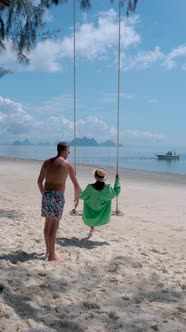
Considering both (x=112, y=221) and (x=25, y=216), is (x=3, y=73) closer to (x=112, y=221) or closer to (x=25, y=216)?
(x=25, y=216)

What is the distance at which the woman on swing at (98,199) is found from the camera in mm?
6484

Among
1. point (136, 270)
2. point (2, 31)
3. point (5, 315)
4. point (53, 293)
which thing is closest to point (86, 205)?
point (136, 270)

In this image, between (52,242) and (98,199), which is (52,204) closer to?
(52,242)

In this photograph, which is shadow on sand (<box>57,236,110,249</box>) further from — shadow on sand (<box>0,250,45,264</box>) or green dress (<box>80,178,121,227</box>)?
shadow on sand (<box>0,250,45,264</box>)

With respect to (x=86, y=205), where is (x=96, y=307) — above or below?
below

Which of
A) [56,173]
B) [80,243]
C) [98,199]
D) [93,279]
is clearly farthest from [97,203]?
[93,279]

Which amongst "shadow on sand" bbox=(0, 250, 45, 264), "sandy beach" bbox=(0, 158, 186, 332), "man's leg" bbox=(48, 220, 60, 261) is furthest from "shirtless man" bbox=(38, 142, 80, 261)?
"sandy beach" bbox=(0, 158, 186, 332)

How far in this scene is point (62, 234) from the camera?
267 inches

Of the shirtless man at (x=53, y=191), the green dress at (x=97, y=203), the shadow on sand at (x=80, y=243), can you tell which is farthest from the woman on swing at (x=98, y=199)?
the shirtless man at (x=53, y=191)

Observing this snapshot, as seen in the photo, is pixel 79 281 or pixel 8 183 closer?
pixel 79 281

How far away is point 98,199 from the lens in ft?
21.3

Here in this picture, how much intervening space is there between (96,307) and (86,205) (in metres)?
2.97

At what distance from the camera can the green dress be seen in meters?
6.49

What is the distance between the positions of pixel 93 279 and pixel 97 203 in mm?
2089
